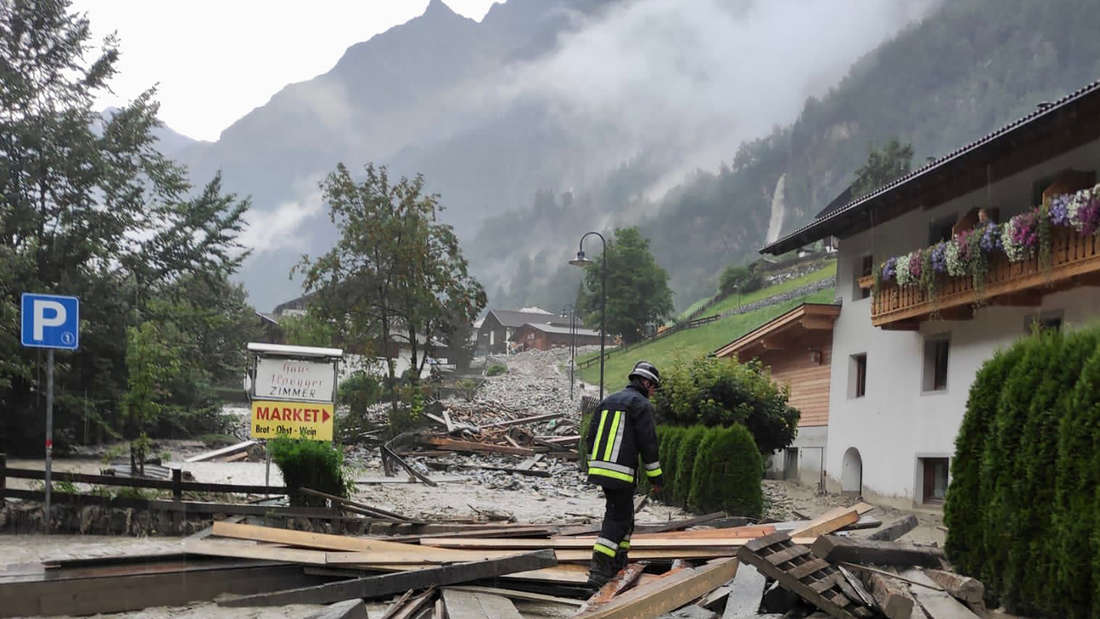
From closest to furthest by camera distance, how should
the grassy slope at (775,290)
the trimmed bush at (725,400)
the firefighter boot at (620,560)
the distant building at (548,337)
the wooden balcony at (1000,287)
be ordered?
the firefighter boot at (620,560), the wooden balcony at (1000,287), the trimmed bush at (725,400), the grassy slope at (775,290), the distant building at (548,337)

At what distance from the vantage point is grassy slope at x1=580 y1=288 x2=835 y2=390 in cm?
6712

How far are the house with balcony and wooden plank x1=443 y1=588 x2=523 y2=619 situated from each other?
8827 millimetres

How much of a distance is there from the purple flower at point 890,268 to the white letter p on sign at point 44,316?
1623 centimetres

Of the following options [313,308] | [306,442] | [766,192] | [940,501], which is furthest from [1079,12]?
[306,442]

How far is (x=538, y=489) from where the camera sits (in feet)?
82.5

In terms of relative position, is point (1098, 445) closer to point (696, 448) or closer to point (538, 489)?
point (696, 448)

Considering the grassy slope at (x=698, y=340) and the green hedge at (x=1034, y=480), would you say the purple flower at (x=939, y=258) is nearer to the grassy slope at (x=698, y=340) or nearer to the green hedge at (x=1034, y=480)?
the green hedge at (x=1034, y=480)

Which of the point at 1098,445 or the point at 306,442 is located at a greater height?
the point at 1098,445

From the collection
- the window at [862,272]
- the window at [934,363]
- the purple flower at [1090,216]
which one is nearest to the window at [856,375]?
the window at [862,272]

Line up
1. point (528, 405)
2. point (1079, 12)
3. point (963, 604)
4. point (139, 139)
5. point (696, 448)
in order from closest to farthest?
point (963, 604), point (696, 448), point (139, 139), point (528, 405), point (1079, 12)

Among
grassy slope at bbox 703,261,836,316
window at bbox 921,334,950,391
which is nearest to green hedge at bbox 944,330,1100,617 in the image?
window at bbox 921,334,950,391

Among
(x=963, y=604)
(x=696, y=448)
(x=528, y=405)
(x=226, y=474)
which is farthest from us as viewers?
(x=528, y=405)

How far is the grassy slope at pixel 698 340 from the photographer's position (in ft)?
220

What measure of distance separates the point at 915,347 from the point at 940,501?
Result: 12.0 feet
